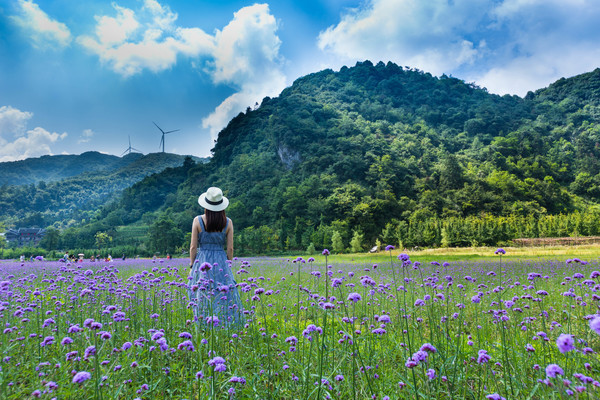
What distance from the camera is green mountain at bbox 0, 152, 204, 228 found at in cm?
11000

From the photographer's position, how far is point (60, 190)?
126250 millimetres

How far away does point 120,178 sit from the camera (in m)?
148

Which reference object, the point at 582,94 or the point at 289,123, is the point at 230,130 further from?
the point at 582,94

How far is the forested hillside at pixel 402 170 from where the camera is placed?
177 ft

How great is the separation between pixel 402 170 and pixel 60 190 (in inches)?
5123

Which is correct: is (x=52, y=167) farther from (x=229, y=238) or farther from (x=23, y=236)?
(x=229, y=238)

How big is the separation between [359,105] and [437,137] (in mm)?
38569

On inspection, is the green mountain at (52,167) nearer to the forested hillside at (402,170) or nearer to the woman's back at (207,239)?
the forested hillside at (402,170)

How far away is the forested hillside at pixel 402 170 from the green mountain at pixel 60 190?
93.4 ft

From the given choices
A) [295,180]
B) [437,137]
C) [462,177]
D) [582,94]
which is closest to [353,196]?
[295,180]

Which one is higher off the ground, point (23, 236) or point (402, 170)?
point (402, 170)

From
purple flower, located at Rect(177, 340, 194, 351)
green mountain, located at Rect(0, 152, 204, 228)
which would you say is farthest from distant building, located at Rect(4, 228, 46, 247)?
purple flower, located at Rect(177, 340, 194, 351)

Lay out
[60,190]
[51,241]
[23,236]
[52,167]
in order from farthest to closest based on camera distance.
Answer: [52,167], [60,190], [23,236], [51,241]

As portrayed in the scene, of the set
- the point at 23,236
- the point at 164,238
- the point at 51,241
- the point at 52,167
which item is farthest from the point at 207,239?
the point at 52,167
